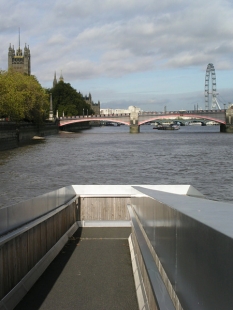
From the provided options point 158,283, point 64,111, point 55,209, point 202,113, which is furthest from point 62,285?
point 64,111

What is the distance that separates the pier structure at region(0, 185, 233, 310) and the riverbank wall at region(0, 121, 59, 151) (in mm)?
31537

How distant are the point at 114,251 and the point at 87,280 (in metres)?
1.30

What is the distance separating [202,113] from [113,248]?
233ft

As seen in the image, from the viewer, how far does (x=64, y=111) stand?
9350 centimetres

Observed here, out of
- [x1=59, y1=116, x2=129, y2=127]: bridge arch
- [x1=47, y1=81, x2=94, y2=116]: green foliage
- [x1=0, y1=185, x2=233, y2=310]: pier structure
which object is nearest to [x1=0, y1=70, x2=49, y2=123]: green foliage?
[x1=59, y1=116, x2=129, y2=127]: bridge arch

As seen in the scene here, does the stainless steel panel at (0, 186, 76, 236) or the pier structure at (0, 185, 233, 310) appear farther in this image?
the stainless steel panel at (0, 186, 76, 236)

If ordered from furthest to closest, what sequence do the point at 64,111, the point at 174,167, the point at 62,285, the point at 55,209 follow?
the point at 64,111, the point at 174,167, the point at 55,209, the point at 62,285

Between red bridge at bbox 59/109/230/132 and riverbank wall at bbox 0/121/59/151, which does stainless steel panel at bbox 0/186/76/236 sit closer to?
riverbank wall at bbox 0/121/59/151

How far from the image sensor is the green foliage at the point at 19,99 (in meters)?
39.7

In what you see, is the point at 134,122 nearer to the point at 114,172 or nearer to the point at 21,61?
the point at 114,172

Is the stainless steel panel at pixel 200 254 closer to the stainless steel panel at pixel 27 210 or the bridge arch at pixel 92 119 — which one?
the stainless steel panel at pixel 27 210

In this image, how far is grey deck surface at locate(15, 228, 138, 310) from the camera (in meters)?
3.55

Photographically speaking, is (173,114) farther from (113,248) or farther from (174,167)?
(113,248)

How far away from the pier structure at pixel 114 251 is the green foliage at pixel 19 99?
33201 millimetres
